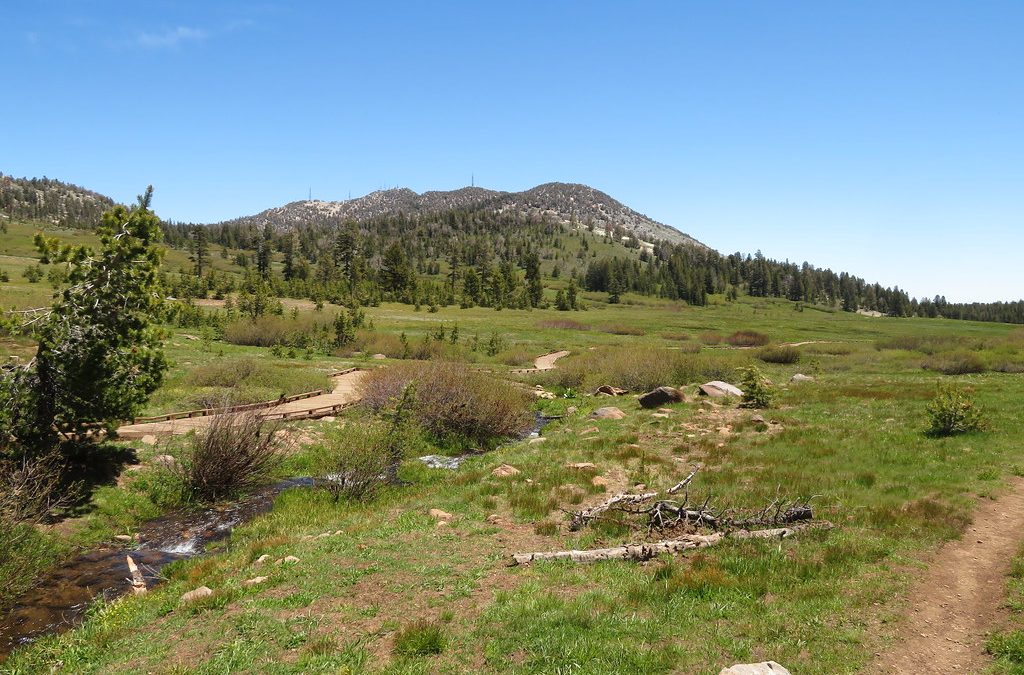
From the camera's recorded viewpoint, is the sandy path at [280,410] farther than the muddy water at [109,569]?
Yes

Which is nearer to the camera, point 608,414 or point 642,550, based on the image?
point 642,550

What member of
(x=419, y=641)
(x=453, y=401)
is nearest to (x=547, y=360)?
(x=453, y=401)

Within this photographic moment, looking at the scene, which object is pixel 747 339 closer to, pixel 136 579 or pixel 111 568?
pixel 111 568

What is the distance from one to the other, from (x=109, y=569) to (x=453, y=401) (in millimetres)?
17459

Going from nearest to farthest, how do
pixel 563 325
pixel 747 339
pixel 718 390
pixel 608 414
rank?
pixel 608 414 < pixel 718 390 < pixel 747 339 < pixel 563 325

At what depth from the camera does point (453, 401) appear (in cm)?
3034

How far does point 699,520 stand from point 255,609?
10.4 metres

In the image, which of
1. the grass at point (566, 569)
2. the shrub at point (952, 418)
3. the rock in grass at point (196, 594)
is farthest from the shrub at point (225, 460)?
the shrub at point (952, 418)

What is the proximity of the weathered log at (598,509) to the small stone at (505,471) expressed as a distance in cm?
566

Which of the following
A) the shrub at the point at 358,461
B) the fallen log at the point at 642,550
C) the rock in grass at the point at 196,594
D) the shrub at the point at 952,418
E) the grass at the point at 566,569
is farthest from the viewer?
the shrub at the point at 952,418

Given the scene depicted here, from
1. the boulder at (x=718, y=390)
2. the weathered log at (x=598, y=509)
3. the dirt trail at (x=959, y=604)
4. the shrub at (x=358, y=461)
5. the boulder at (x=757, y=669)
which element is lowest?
the shrub at (x=358, y=461)

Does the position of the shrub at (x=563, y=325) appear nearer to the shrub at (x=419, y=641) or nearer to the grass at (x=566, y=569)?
the grass at (x=566, y=569)

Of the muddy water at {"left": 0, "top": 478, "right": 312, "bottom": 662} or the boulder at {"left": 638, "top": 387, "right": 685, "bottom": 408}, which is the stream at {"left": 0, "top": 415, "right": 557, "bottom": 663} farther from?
the boulder at {"left": 638, "top": 387, "right": 685, "bottom": 408}

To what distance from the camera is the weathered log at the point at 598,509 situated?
1527 centimetres
